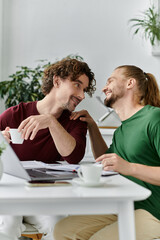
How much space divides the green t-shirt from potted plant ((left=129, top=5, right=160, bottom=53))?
223cm

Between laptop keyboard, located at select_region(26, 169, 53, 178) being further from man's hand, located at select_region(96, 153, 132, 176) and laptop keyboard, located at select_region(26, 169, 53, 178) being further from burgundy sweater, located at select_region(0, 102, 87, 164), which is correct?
burgundy sweater, located at select_region(0, 102, 87, 164)

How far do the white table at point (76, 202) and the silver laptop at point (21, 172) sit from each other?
152mm

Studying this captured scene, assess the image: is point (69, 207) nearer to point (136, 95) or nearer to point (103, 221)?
point (103, 221)

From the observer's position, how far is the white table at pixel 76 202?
92 cm

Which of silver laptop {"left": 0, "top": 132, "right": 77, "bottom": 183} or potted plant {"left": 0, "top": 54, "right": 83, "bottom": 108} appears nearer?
silver laptop {"left": 0, "top": 132, "right": 77, "bottom": 183}

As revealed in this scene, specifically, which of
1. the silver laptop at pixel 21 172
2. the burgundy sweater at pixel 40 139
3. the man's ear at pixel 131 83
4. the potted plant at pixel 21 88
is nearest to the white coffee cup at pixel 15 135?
the silver laptop at pixel 21 172

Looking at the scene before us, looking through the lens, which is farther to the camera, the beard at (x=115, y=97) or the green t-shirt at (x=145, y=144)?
the beard at (x=115, y=97)

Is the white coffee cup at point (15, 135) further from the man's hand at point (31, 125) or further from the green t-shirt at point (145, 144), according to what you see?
the green t-shirt at point (145, 144)

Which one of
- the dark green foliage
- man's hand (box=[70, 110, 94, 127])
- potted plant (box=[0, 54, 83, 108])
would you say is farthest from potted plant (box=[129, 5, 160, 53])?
man's hand (box=[70, 110, 94, 127])

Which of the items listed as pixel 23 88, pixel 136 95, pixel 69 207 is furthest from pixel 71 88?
pixel 23 88

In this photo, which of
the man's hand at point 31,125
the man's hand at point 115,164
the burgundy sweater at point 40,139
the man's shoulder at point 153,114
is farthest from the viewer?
the burgundy sweater at point 40,139

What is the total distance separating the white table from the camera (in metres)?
0.92

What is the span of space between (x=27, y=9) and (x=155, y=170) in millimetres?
2928

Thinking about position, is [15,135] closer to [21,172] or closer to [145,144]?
[21,172]
